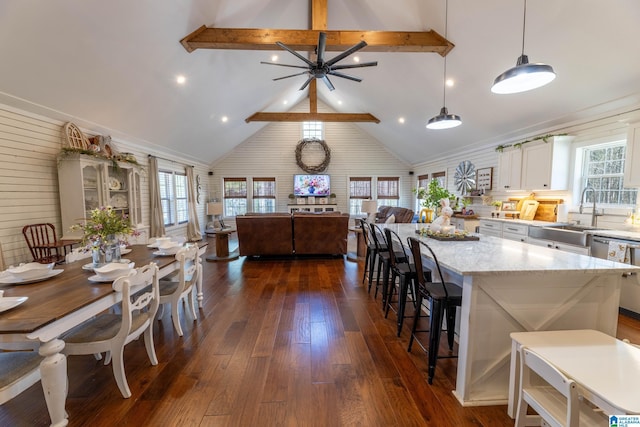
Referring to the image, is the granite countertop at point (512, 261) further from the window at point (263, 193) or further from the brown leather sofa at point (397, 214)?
the window at point (263, 193)

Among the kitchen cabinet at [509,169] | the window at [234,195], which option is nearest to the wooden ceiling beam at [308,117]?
the window at [234,195]

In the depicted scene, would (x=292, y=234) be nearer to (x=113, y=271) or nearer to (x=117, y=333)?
(x=113, y=271)

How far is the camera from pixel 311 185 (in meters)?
9.86

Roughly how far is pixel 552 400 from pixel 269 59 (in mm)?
6591

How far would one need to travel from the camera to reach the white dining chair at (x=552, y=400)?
3.49ft

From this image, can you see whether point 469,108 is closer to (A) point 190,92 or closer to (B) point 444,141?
(B) point 444,141

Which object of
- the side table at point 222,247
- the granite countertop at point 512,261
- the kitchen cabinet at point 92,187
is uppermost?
the kitchen cabinet at point 92,187

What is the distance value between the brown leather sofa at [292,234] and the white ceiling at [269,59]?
9.28 feet

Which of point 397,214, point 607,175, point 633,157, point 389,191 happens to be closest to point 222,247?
point 397,214

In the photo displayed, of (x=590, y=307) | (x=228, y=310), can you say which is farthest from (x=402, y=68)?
(x=228, y=310)

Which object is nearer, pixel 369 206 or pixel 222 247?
pixel 222 247

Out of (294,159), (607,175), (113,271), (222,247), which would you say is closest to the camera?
(113,271)

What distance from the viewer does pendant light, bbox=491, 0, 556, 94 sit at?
1.82 m

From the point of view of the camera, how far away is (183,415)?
1.67 m
